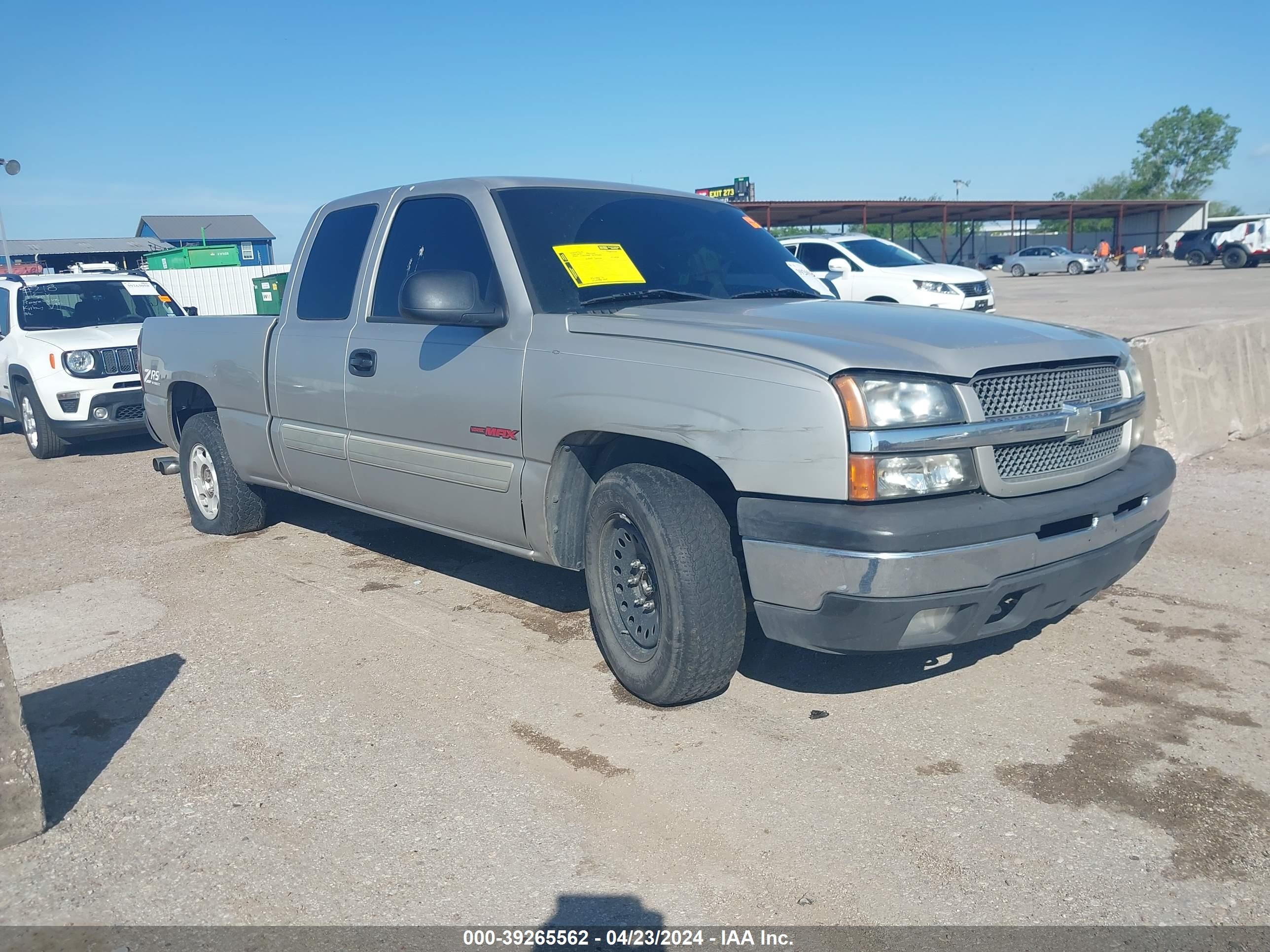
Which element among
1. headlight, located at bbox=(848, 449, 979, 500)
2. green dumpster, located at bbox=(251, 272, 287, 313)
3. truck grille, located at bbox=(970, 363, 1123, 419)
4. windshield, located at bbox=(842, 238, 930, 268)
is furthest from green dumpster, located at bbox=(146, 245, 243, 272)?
headlight, located at bbox=(848, 449, 979, 500)

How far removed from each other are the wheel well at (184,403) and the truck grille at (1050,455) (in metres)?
4.98

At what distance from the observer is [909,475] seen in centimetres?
310

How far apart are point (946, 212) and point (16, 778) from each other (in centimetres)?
5209

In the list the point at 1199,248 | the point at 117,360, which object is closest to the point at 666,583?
the point at 117,360

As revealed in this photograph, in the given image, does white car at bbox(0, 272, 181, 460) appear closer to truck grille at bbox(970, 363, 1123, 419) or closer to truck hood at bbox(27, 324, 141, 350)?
truck hood at bbox(27, 324, 141, 350)

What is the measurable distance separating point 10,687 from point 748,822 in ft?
7.39

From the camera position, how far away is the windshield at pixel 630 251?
4.21m

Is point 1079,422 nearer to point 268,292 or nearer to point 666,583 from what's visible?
point 666,583

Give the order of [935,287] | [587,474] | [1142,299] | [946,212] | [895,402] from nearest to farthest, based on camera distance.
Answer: [895,402] < [587,474] < [935,287] < [1142,299] < [946,212]

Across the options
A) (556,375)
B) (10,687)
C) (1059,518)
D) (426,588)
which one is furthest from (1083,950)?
(426,588)

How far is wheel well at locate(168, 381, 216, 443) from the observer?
21.6 feet

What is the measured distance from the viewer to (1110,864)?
2.78 meters

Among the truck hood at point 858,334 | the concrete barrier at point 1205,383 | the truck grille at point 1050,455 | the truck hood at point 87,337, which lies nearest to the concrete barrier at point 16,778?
the truck hood at point 858,334

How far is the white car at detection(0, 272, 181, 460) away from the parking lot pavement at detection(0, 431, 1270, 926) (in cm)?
519
